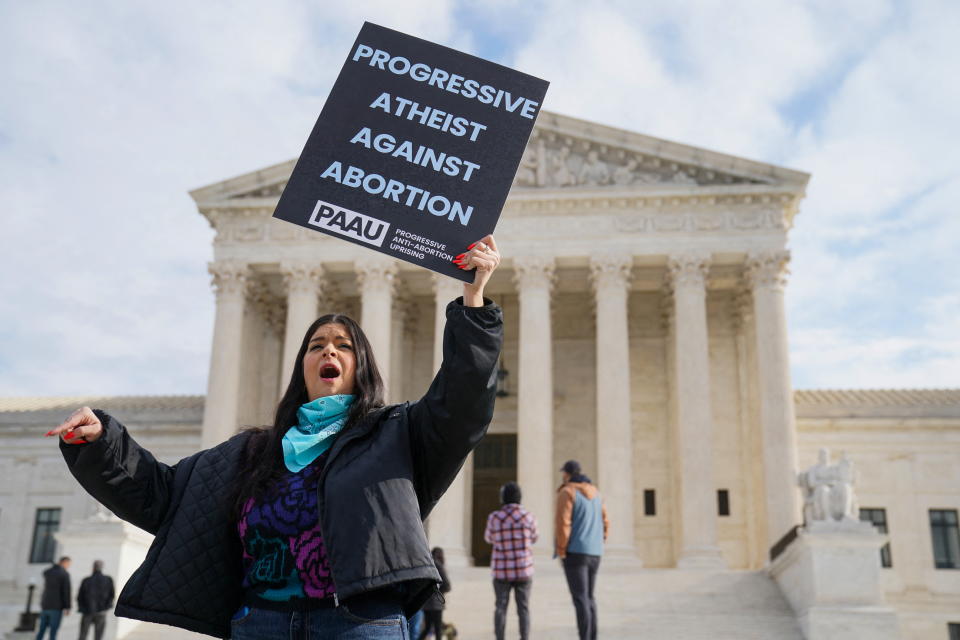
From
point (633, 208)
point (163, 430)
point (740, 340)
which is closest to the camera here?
point (633, 208)

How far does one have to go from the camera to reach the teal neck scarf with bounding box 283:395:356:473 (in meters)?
4.09

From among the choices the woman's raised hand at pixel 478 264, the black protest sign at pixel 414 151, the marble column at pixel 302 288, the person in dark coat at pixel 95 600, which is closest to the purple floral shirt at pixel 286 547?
the woman's raised hand at pixel 478 264

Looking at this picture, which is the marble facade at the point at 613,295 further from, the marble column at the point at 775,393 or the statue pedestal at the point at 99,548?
the statue pedestal at the point at 99,548

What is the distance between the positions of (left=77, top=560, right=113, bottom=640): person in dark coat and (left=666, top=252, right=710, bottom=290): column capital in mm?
20203

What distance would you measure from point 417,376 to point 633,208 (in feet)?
35.9

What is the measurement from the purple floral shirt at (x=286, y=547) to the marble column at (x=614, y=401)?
26.6 meters

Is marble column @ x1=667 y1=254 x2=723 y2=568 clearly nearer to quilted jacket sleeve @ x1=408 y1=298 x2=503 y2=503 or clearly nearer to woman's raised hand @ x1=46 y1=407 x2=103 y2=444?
quilted jacket sleeve @ x1=408 y1=298 x2=503 y2=503

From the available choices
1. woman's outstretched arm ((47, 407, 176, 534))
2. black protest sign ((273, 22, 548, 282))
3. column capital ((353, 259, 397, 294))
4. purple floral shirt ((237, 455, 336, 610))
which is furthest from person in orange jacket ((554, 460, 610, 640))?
column capital ((353, 259, 397, 294))

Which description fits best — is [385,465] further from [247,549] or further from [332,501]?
[247,549]

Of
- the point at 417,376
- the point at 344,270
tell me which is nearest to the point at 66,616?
the point at 344,270

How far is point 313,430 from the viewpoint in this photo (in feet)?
13.8

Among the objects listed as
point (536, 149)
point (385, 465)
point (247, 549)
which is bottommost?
point (247, 549)

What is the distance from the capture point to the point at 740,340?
36719mm

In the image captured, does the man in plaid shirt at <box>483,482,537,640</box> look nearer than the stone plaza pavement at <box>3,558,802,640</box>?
Yes
